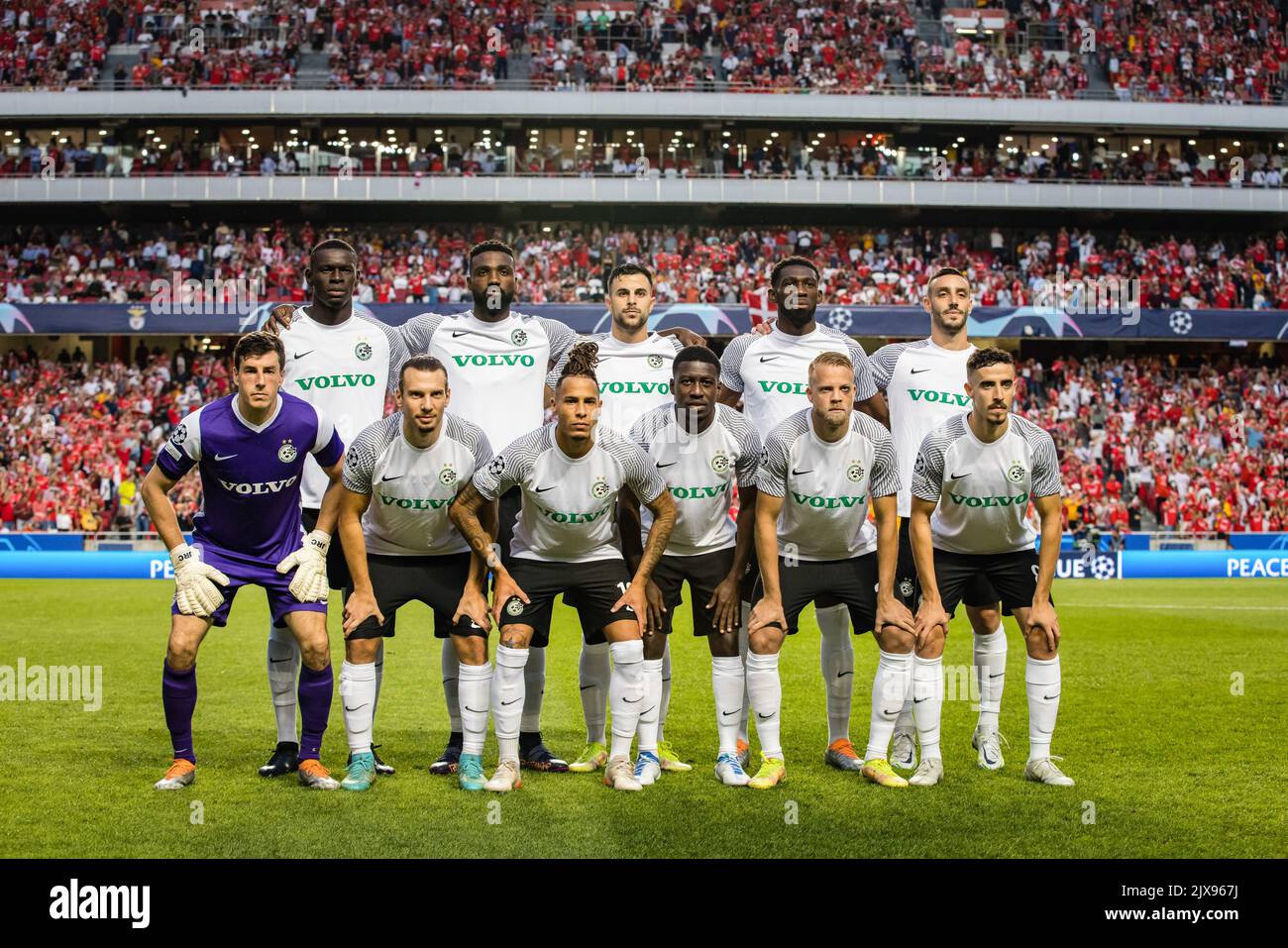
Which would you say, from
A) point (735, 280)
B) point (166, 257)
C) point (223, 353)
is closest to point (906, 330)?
point (735, 280)

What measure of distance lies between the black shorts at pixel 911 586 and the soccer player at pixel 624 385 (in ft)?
4.60

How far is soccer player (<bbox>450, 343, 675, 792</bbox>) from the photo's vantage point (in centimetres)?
670

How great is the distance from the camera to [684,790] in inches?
265

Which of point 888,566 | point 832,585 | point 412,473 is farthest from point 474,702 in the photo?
point 888,566

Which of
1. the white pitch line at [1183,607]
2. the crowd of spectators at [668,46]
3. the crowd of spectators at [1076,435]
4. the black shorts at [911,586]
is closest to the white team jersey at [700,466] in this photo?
the black shorts at [911,586]

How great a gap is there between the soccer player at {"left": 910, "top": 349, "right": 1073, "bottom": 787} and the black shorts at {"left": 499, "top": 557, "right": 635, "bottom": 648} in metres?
1.60

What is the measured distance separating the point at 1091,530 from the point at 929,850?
22.3 metres

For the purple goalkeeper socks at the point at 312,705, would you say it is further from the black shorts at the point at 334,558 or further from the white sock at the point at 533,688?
the white sock at the point at 533,688

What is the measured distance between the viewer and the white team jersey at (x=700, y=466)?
7043 mm

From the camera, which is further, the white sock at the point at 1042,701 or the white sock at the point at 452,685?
the white sock at the point at 452,685

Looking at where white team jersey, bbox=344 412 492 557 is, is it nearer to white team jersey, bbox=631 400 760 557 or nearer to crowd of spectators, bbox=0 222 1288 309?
white team jersey, bbox=631 400 760 557

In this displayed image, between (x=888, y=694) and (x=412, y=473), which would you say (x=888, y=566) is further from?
(x=412, y=473)

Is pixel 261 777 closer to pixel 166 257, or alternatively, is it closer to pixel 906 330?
pixel 906 330

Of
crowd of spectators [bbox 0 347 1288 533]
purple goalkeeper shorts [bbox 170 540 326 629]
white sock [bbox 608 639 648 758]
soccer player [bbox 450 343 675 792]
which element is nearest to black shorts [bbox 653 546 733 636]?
soccer player [bbox 450 343 675 792]
